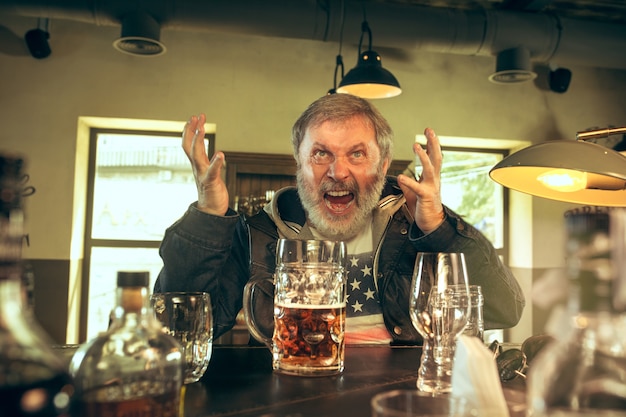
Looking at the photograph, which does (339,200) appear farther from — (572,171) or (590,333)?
(590,333)

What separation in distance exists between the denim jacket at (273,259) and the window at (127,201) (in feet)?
9.48

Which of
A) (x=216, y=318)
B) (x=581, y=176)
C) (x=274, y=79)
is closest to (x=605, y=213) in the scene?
(x=581, y=176)

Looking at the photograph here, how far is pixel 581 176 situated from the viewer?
1.26 metres

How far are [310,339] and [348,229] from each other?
0.94 m

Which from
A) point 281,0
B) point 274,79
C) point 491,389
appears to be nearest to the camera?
point 491,389

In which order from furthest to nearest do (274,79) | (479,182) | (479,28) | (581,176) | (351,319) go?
1. (479,182)
2. (274,79)
3. (479,28)
4. (351,319)
5. (581,176)

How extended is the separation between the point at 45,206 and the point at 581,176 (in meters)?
3.83

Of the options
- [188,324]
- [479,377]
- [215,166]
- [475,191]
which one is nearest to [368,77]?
[215,166]

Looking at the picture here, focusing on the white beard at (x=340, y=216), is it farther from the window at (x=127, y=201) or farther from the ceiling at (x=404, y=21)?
the window at (x=127, y=201)

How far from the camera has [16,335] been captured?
0.43 meters

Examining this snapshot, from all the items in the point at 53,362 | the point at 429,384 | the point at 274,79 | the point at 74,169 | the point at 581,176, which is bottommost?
the point at 429,384

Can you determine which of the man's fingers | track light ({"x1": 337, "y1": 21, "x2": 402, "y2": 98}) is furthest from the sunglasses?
track light ({"x1": 337, "y1": 21, "x2": 402, "y2": 98})

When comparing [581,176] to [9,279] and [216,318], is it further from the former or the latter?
[9,279]

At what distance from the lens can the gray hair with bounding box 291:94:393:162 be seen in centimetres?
190
